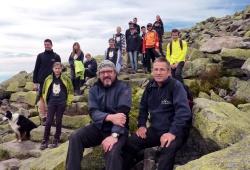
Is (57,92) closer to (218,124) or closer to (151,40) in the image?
(218,124)

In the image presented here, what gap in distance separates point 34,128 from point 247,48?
444 inches

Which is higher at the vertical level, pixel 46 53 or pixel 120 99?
pixel 46 53

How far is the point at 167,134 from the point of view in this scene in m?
8.55

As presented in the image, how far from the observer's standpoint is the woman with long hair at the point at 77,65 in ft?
69.5

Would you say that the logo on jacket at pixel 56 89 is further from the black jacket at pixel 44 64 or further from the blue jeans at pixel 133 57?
the blue jeans at pixel 133 57

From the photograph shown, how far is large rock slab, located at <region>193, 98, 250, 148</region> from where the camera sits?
8.77m

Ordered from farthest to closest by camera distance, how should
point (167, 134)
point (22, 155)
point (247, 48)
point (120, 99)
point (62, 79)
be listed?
point (247, 48) → point (22, 155) → point (62, 79) → point (120, 99) → point (167, 134)

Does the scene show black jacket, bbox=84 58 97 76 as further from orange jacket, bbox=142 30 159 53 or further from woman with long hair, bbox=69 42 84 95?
orange jacket, bbox=142 30 159 53

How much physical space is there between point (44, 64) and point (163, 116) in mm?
7979

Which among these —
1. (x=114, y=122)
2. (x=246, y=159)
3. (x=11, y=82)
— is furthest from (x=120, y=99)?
(x=11, y=82)

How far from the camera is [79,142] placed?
29.9 feet

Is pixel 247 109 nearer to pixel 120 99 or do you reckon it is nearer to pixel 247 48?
pixel 120 99

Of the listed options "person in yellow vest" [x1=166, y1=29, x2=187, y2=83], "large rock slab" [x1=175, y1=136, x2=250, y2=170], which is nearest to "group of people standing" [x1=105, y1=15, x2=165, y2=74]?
"person in yellow vest" [x1=166, y1=29, x2=187, y2=83]

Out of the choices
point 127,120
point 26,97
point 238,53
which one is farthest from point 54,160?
point 26,97
